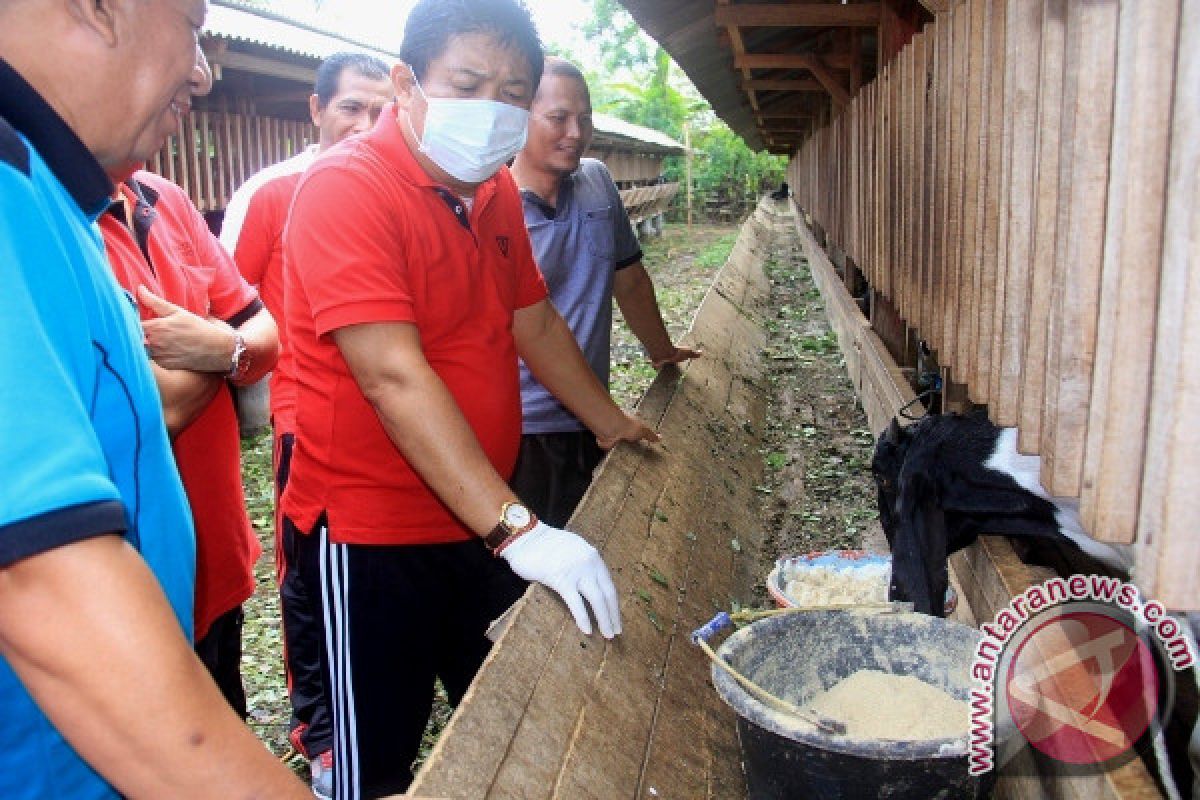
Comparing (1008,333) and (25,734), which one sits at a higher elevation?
(1008,333)

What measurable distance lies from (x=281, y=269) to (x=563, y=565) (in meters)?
2.21

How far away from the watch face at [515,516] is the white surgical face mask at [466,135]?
99cm

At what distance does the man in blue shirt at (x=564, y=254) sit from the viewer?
13.4 ft

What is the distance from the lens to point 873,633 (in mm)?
2379

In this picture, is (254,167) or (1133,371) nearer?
(1133,371)

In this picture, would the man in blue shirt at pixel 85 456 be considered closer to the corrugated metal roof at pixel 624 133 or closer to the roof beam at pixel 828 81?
the roof beam at pixel 828 81

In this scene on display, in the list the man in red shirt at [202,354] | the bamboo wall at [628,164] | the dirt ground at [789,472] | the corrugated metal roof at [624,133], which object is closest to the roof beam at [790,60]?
the dirt ground at [789,472]

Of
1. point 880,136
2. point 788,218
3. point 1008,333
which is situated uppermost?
point 880,136

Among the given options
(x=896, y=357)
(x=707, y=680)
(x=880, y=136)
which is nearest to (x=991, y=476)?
(x=707, y=680)

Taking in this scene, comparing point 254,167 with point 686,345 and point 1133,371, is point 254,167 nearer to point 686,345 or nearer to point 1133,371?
point 686,345

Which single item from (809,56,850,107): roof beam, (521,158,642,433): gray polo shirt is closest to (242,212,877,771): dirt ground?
(521,158,642,433): gray polo shirt

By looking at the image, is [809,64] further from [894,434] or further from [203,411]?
[203,411]

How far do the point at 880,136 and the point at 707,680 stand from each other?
3.40 m

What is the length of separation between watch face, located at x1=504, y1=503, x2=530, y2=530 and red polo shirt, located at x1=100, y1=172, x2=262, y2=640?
0.76m
